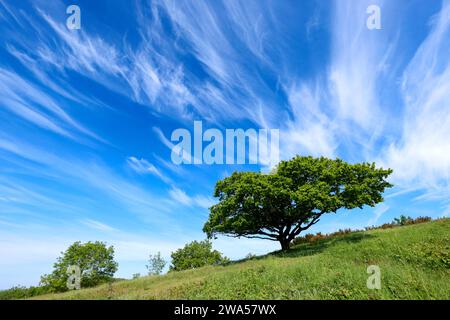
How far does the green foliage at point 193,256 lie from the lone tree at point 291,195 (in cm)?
3330

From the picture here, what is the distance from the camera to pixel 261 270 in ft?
51.9

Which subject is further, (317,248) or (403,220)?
(403,220)

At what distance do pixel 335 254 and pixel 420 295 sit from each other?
12820mm

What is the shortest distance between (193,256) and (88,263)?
3141cm

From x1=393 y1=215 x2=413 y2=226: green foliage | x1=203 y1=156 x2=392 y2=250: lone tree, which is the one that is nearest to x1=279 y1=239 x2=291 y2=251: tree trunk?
x1=203 y1=156 x2=392 y2=250: lone tree

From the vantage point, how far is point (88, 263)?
117ft

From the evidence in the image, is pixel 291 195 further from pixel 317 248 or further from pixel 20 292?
pixel 20 292

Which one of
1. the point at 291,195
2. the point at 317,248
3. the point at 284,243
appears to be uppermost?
the point at 291,195

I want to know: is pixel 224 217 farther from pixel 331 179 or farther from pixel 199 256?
pixel 199 256

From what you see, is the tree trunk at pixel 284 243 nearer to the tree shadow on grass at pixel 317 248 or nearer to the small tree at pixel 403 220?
the tree shadow on grass at pixel 317 248

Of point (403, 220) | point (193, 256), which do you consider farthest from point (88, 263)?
point (403, 220)

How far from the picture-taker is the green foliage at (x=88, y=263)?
3460cm

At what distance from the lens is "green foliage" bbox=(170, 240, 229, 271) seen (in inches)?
2414

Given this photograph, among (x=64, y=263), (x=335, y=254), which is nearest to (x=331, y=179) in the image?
(x=335, y=254)
